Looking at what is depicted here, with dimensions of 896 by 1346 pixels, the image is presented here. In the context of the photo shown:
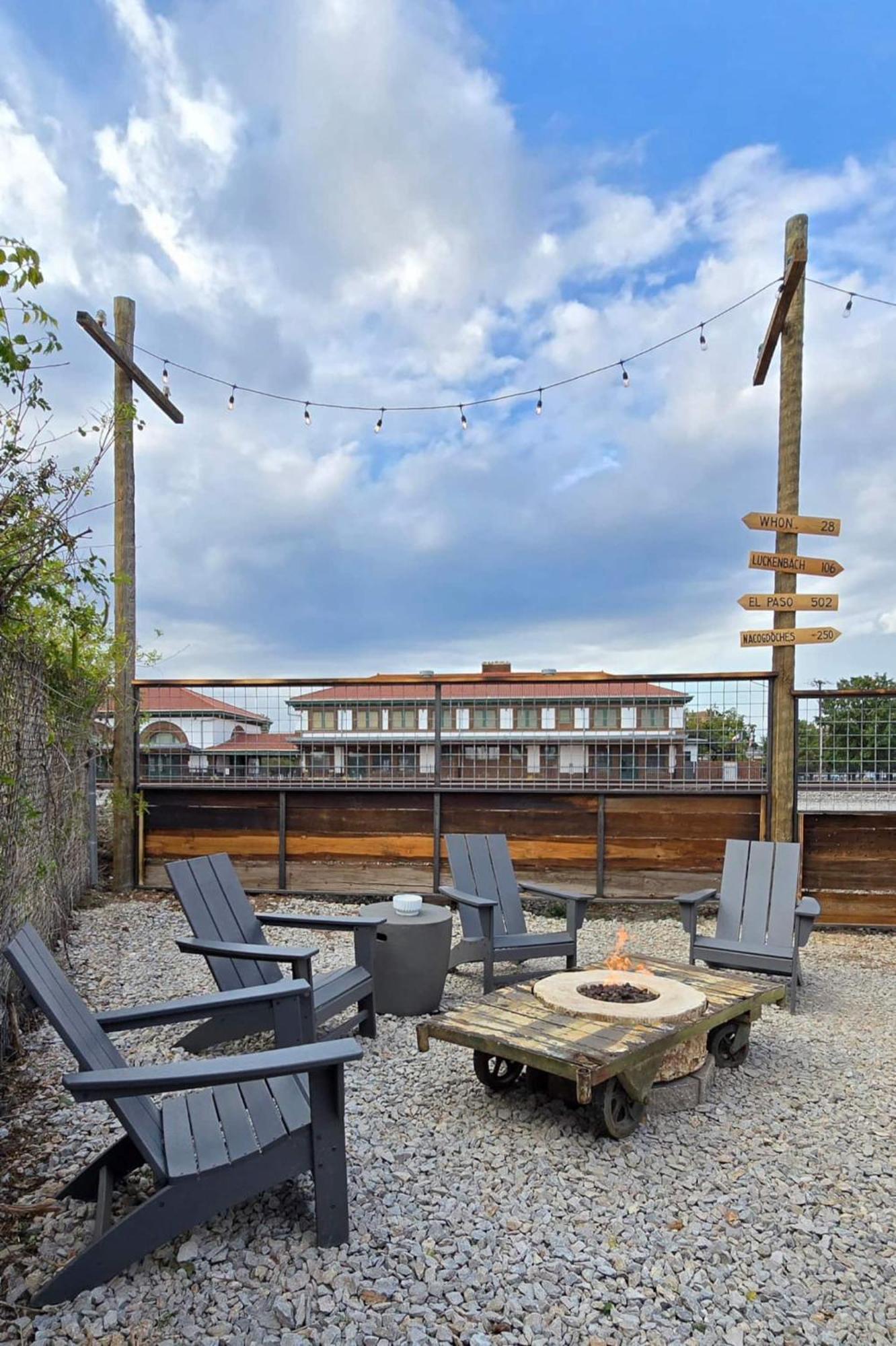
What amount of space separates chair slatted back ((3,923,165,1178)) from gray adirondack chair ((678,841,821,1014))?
2.93m

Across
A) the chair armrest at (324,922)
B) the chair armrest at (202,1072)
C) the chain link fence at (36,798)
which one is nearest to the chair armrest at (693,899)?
the chair armrest at (324,922)

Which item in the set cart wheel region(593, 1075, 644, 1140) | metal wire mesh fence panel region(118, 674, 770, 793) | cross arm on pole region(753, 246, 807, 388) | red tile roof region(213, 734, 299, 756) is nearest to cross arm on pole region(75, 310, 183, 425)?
metal wire mesh fence panel region(118, 674, 770, 793)

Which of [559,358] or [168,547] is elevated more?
[559,358]

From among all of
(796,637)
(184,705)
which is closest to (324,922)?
(184,705)

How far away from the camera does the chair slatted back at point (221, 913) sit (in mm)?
3207

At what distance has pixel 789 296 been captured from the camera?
5.54 metres

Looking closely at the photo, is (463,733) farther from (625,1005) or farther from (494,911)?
(625,1005)

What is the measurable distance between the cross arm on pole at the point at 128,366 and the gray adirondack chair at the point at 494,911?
15.3 feet

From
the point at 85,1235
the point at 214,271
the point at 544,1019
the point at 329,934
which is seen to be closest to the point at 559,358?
the point at 214,271

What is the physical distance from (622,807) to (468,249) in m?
4.97

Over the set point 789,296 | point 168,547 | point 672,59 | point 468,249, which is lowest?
point 168,547

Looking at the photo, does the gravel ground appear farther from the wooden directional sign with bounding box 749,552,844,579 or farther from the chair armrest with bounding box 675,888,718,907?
the wooden directional sign with bounding box 749,552,844,579

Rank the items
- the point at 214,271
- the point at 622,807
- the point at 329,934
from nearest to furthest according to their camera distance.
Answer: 1. the point at 329,934
2. the point at 622,807
3. the point at 214,271

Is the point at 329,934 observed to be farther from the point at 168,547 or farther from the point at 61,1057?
the point at 168,547
